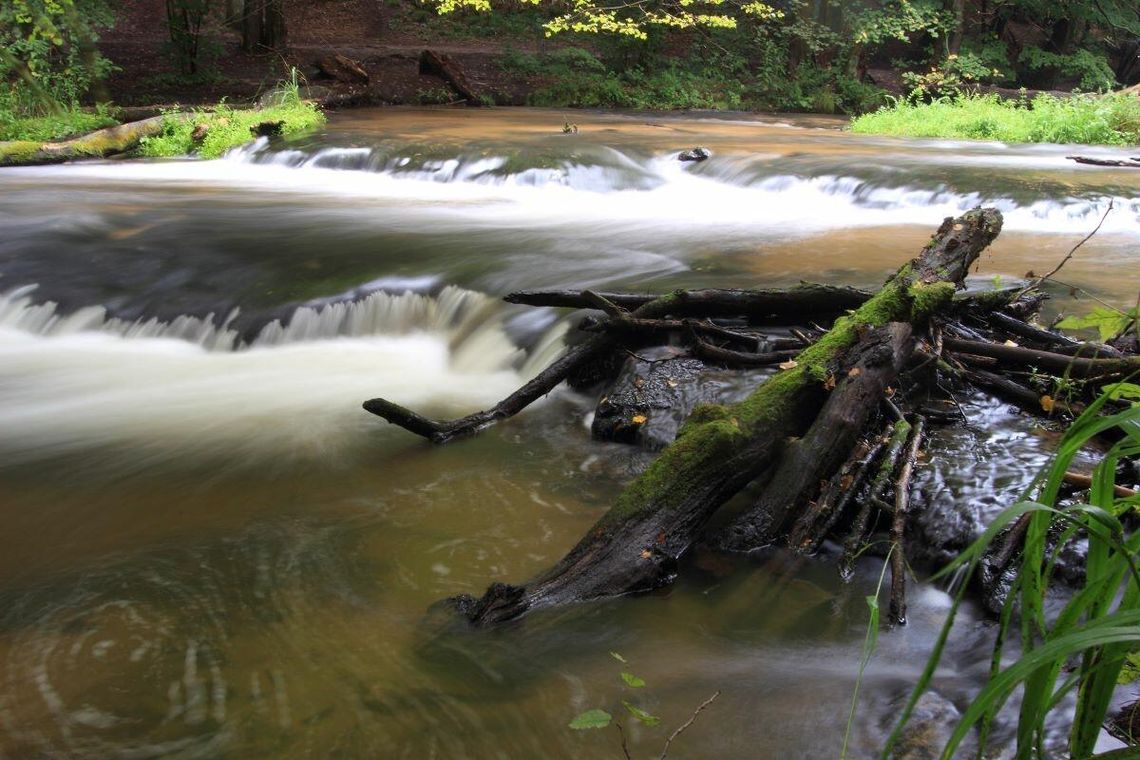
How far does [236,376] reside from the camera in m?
6.07

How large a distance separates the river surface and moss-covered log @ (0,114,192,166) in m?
2.64

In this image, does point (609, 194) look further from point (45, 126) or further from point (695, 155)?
point (45, 126)

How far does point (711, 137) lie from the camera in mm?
14969

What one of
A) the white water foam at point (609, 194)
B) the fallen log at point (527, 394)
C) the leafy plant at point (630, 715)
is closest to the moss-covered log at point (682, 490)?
the leafy plant at point (630, 715)

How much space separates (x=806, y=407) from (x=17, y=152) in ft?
A: 41.9

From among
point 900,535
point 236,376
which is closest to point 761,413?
point 900,535

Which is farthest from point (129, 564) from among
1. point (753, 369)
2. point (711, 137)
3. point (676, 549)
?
point (711, 137)

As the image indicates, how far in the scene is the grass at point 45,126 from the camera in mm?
13664

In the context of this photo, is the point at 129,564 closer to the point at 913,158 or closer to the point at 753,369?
the point at 753,369

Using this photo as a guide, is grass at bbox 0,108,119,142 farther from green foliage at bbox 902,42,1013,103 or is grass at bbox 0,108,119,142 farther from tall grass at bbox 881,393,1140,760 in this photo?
green foliage at bbox 902,42,1013,103

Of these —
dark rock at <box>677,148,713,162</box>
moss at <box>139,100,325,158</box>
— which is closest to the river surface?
dark rock at <box>677,148,713,162</box>

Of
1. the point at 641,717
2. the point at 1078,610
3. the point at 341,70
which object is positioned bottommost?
the point at 641,717

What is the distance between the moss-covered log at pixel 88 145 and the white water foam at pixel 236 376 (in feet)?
21.6

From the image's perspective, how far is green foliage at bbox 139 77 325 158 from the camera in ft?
45.9
